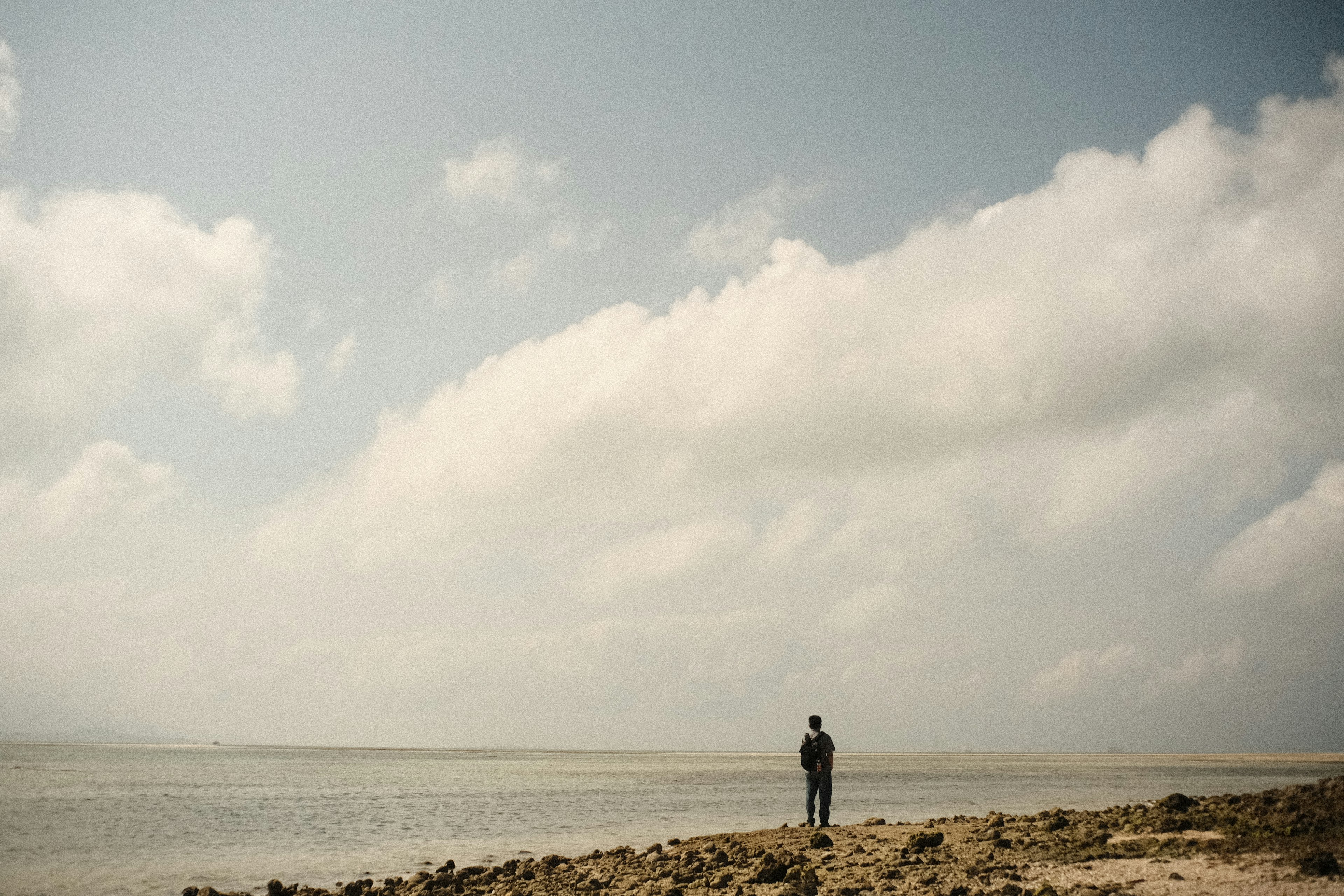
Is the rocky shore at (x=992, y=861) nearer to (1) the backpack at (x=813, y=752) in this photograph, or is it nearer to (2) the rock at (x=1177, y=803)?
(2) the rock at (x=1177, y=803)

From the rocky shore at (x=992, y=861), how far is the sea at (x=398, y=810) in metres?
4.91

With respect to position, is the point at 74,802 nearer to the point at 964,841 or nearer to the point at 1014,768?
the point at 964,841

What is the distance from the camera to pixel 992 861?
14.1 m

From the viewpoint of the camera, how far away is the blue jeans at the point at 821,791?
834 inches

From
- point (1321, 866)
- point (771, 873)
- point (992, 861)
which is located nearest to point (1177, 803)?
point (992, 861)

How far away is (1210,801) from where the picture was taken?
61.2 feet

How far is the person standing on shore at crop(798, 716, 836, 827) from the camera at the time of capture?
21.0m

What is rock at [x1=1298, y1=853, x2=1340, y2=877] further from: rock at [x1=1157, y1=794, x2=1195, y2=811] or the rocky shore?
rock at [x1=1157, y1=794, x2=1195, y2=811]

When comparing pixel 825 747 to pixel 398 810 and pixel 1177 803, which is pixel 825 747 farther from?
pixel 398 810

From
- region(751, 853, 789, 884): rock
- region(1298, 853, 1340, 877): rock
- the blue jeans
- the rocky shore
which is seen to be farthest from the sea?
region(1298, 853, 1340, 877): rock

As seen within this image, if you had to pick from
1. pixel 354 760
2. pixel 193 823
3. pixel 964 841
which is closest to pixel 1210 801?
pixel 964 841

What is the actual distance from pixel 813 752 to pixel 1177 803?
26.1 ft

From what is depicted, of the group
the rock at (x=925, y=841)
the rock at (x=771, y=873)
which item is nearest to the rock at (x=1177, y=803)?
the rock at (x=925, y=841)

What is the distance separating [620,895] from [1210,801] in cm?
1358
